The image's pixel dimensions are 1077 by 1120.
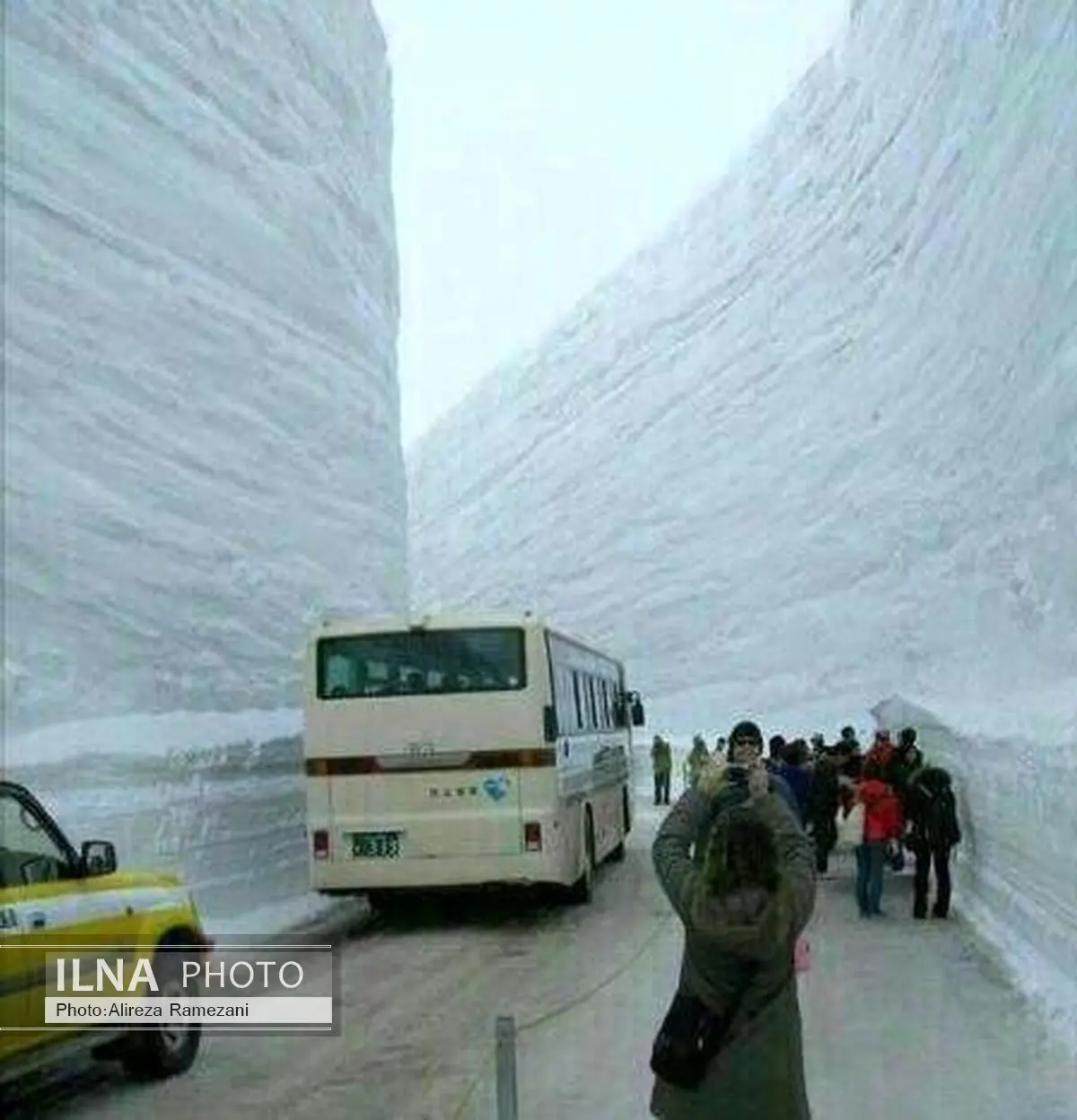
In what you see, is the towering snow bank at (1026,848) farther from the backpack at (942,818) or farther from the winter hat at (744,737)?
the winter hat at (744,737)

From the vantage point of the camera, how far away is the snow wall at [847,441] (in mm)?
17156

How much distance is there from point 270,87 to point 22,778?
12926 mm

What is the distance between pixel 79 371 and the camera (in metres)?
14.5

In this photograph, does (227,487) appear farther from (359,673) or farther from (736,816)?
(736,816)

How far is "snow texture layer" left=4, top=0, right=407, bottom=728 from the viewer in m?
13.6

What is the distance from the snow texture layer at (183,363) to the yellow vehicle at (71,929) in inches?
190

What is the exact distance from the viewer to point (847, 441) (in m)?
40.0

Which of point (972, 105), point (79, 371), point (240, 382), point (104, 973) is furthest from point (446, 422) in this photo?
point (104, 973)

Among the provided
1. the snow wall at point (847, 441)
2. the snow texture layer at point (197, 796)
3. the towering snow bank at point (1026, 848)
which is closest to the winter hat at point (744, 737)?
the towering snow bank at point (1026, 848)

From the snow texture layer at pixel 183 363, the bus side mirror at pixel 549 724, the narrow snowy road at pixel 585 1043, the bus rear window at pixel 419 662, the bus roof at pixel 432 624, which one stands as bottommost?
the narrow snowy road at pixel 585 1043

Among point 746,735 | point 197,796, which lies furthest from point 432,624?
point 746,735

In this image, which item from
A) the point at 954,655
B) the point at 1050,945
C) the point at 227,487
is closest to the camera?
the point at 1050,945

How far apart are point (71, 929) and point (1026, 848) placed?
20.4 feet

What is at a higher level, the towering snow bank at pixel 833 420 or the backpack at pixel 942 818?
the towering snow bank at pixel 833 420
